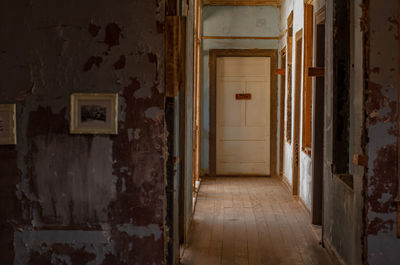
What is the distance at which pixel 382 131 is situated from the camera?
3.22 meters

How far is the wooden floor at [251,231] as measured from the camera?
4348mm

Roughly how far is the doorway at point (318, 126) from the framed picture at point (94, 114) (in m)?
3.08

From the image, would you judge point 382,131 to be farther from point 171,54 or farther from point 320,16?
point 320,16

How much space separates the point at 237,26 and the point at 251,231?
15.9 feet

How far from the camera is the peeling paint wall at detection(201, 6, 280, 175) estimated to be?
9.10 m

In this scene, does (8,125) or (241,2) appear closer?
(8,125)

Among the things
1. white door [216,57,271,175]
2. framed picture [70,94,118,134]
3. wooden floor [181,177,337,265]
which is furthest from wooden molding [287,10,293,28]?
framed picture [70,94,118,134]

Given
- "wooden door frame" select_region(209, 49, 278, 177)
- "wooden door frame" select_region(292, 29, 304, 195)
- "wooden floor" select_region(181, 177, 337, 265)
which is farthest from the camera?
"wooden door frame" select_region(209, 49, 278, 177)

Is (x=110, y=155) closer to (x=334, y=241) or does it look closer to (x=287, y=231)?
(x=334, y=241)

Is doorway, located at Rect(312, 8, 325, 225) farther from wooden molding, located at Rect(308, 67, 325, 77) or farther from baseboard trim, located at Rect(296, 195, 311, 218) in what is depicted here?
baseboard trim, located at Rect(296, 195, 311, 218)

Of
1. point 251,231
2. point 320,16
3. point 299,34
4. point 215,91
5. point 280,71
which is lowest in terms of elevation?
point 251,231

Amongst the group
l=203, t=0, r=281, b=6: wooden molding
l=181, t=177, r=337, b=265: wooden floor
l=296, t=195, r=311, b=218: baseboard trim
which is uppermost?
l=203, t=0, r=281, b=6: wooden molding

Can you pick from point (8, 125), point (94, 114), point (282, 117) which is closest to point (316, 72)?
point (94, 114)

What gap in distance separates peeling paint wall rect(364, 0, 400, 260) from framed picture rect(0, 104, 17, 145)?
6.93 feet
